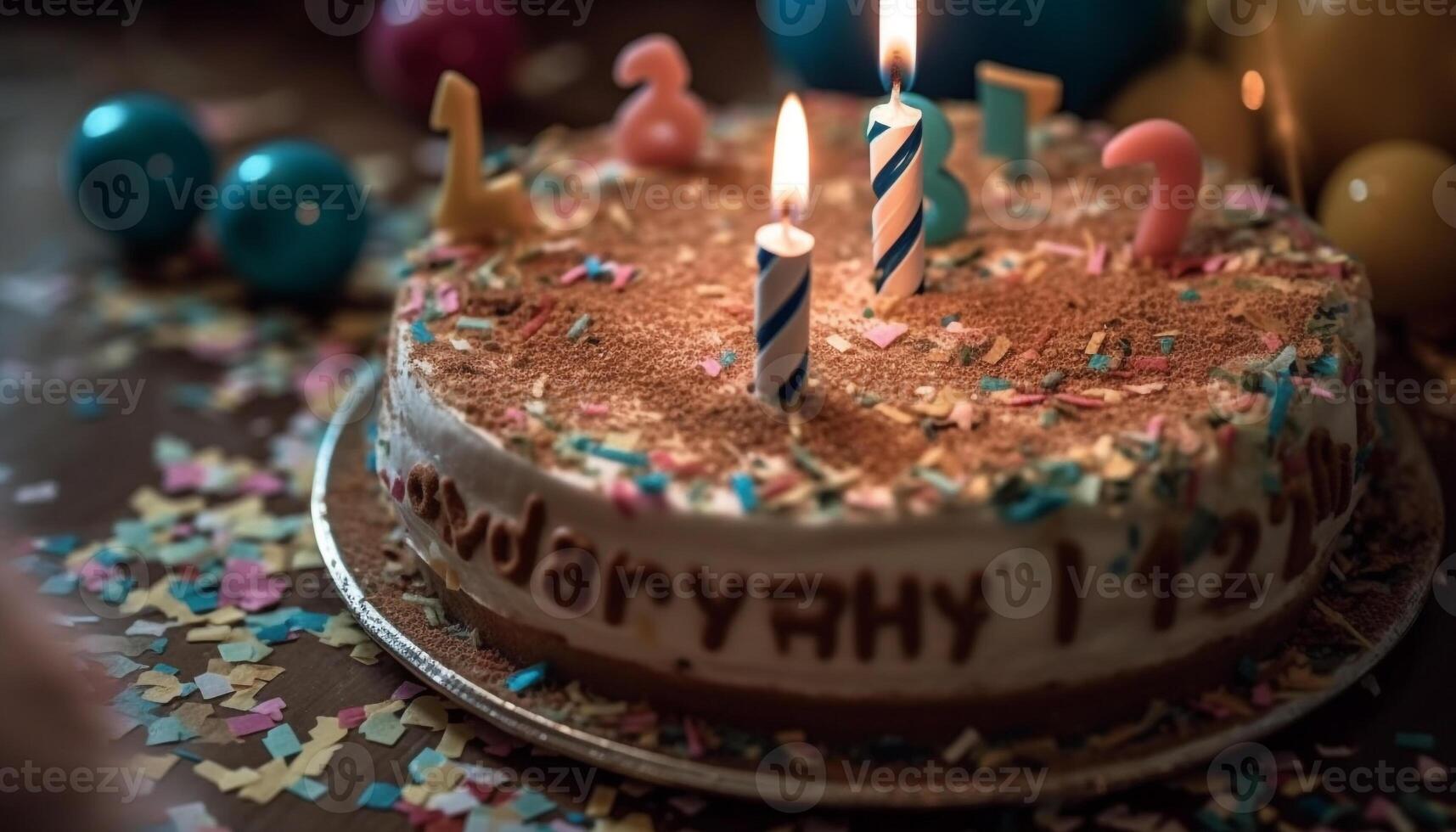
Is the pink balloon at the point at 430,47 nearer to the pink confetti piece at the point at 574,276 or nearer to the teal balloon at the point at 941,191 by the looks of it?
the pink confetti piece at the point at 574,276

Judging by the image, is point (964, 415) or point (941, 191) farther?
point (941, 191)

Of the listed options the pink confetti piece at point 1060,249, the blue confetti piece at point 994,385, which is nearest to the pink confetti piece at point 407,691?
the blue confetti piece at point 994,385

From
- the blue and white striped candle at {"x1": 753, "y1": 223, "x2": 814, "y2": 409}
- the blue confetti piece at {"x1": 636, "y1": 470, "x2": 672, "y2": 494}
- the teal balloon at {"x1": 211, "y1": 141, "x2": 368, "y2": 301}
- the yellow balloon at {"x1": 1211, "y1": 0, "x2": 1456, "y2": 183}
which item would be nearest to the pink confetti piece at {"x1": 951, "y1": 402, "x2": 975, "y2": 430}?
the blue and white striped candle at {"x1": 753, "y1": 223, "x2": 814, "y2": 409}

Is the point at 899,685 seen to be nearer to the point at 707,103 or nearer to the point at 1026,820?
the point at 1026,820

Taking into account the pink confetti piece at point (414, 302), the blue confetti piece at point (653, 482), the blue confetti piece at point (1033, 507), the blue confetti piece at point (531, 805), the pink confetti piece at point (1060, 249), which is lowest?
the blue confetti piece at point (531, 805)

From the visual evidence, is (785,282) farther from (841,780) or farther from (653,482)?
(841,780)

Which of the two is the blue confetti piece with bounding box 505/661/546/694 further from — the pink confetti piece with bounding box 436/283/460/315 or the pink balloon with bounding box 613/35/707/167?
the pink balloon with bounding box 613/35/707/167

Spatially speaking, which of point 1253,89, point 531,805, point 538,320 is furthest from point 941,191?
point 531,805
